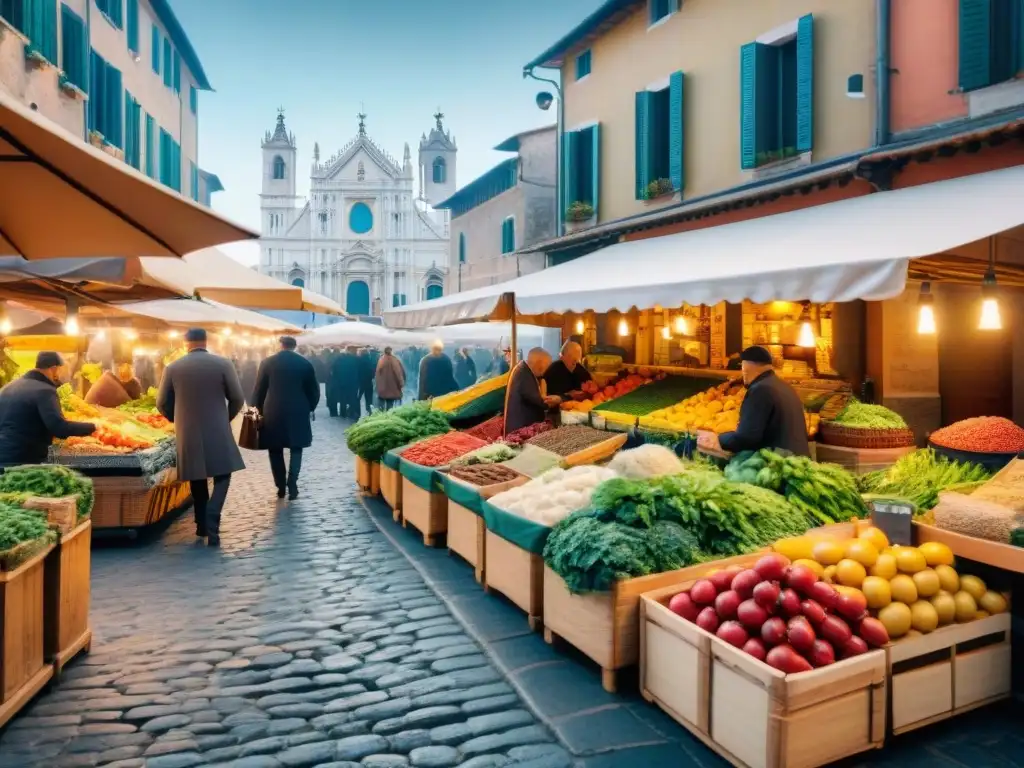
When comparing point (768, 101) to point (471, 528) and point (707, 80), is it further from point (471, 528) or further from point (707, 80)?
point (471, 528)

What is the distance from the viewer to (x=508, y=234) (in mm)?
29156

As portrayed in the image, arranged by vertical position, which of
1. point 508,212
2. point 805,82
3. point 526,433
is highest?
point 508,212

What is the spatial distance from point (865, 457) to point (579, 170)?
33.4ft

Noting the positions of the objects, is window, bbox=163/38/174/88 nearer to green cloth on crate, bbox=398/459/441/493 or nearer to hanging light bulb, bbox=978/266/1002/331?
green cloth on crate, bbox=398/459/441/493

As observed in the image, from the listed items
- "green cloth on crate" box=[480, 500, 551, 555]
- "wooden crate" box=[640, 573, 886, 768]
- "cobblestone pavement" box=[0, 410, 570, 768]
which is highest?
"green cloth on crate" box=[480, 500, 551, 555]

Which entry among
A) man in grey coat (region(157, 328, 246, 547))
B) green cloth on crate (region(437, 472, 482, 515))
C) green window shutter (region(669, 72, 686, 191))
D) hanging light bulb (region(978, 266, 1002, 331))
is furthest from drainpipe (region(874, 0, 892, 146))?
man in grey coat (region(157, 328, 246, 547))

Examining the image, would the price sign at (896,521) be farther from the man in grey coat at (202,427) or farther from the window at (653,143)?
the window at (653,143)

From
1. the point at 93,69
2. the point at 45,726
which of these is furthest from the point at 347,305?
the point at 45,726

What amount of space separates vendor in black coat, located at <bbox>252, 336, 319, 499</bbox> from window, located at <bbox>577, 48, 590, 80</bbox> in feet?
31.1

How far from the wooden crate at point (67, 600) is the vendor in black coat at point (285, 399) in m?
4.09

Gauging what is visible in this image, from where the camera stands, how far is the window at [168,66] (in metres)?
20.8

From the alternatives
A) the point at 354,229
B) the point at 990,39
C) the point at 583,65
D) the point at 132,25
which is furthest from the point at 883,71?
the point at 354,229

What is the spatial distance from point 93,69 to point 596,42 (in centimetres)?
945

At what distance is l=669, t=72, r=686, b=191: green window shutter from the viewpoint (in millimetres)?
12136
